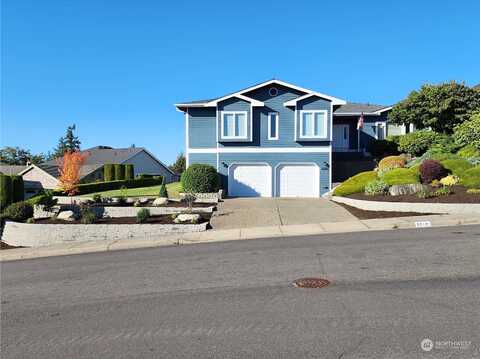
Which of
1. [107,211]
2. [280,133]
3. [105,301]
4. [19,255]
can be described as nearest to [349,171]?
[280,133]

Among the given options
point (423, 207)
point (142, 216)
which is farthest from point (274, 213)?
point (423, 207)

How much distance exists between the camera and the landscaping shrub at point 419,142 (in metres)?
24.8

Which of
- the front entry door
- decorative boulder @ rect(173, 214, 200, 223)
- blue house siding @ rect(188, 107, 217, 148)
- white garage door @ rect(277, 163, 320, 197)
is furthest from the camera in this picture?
the front entry door

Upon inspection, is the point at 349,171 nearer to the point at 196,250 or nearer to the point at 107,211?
the point at 107,211

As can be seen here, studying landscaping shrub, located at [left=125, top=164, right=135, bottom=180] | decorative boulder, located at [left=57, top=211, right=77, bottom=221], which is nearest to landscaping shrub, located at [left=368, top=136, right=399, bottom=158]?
decorative boulder, located at [left=57, top=211, right=77, bottom=221]

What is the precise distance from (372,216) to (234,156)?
467 inches

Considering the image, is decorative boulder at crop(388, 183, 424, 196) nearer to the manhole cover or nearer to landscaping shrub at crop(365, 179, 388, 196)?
landscaping shrub at crop(365, 179, 388, 196)

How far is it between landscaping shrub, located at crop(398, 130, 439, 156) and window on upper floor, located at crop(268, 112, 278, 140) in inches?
352

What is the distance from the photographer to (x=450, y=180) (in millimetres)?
17875

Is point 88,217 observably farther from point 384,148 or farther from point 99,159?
point 99,159

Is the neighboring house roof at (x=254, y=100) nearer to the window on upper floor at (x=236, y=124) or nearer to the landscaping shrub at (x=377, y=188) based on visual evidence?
the window on upper floor at (x=236, y=124)

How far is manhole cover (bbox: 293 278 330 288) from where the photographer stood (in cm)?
657

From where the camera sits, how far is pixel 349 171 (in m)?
27.8

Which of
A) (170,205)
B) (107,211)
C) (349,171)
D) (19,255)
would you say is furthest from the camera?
(349,171)
